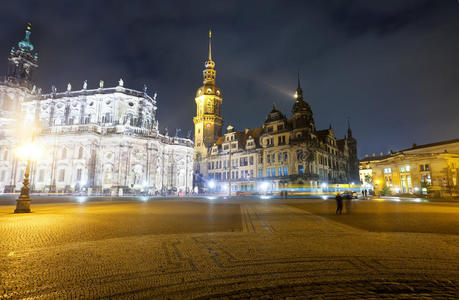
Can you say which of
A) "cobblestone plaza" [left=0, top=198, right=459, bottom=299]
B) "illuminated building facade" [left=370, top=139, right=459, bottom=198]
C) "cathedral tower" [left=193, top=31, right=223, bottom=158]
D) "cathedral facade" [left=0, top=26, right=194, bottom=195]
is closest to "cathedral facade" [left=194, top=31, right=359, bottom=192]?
"cathedral tower" [left=193, top=31, right=223, bottom=158]

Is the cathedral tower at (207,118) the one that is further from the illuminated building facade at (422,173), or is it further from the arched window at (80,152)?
the illuminated building facade at (422,173)

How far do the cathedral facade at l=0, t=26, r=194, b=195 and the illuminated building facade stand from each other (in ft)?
145

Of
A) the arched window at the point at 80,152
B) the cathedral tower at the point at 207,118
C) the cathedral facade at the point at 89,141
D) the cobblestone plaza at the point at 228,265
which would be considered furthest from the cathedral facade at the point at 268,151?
the cobblestone plaza at the point at 228,265

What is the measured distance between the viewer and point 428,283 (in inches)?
153

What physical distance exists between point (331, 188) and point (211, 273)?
5628cm

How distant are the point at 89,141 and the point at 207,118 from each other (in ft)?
105

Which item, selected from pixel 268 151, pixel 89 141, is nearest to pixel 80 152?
pixel 89 141

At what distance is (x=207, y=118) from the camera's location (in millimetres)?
69625

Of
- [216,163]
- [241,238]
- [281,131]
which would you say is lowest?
[241,238]

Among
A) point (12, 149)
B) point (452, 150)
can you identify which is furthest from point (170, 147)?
point (452, 150)

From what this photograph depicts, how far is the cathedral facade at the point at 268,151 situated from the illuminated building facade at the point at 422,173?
11601mm

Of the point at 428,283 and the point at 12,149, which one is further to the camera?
the point at 12,149

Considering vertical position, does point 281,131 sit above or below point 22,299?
above

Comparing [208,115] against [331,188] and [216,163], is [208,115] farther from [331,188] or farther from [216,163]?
[331,188]
